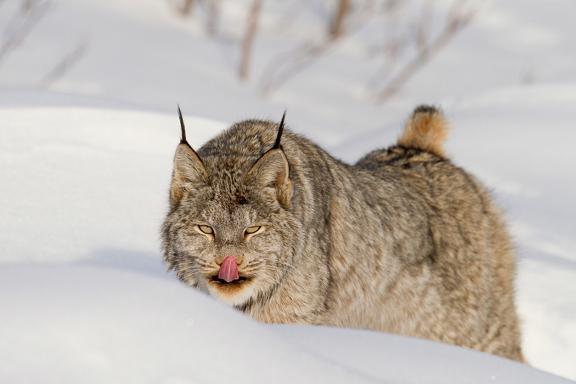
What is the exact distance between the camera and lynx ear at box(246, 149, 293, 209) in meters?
3.77

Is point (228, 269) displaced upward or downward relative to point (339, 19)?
downward

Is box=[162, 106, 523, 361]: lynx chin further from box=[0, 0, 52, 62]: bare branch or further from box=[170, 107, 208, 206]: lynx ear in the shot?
box=[0, 0, 52, 62]: bare branch

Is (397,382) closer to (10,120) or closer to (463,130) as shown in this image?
(10,120)

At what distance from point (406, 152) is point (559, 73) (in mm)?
8189

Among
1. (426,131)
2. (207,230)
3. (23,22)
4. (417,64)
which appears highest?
(417,64)

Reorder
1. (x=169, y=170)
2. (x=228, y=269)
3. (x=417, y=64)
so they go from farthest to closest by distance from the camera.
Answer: (x=417, y=64) < (x=169, y=170) < (x=228, y=269)

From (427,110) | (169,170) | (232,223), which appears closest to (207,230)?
(232,223)

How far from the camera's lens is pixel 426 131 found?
530 cm

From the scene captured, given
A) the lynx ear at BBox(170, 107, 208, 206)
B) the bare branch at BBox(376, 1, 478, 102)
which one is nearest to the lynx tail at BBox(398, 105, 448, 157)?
the lynx ear at BBox(170, 107, 208, 206)

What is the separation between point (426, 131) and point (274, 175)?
1.66 meters

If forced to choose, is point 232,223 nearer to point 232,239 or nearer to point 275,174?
point 232,239

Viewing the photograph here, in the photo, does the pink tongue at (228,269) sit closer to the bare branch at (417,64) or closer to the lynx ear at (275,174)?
the lynx ear at (275,174)

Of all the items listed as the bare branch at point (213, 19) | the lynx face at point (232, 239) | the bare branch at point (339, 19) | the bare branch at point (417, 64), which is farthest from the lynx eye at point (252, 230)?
the bare branch at point (339, 19)

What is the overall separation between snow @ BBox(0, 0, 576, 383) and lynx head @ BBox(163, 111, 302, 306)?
0.17 m
